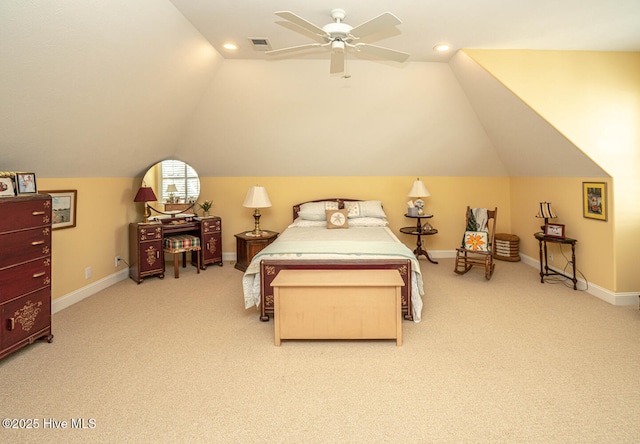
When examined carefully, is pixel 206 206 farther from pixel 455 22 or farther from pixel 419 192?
pixel 455 22

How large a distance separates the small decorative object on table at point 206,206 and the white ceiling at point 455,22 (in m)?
2.53

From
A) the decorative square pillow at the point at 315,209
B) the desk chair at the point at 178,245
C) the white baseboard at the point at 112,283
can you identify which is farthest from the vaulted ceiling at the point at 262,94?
the white baseboard at the point at 112,283

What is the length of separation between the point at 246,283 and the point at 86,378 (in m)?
1.44

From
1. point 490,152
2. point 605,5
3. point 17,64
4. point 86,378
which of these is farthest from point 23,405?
point 490,152

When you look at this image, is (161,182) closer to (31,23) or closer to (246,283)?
(246,283)

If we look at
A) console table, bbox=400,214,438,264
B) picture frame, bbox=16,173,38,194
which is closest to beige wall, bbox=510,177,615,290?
console table, bbox=400,214,438,264

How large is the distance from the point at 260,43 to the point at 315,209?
251 centimetres

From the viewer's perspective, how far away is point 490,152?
5.48 metres

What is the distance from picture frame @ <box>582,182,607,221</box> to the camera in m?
3.79

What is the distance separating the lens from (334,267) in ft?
11.1

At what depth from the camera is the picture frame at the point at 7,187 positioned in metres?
2.69

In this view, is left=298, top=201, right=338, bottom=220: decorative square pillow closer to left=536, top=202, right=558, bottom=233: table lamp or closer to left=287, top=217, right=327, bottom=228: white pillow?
left=287, top=217, right=327, bottom=228: white pillow

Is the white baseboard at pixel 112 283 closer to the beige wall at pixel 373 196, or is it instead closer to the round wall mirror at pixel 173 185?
the round wall mirror at pixel 173 185

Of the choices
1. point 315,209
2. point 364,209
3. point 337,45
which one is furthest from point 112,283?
point 337,45
